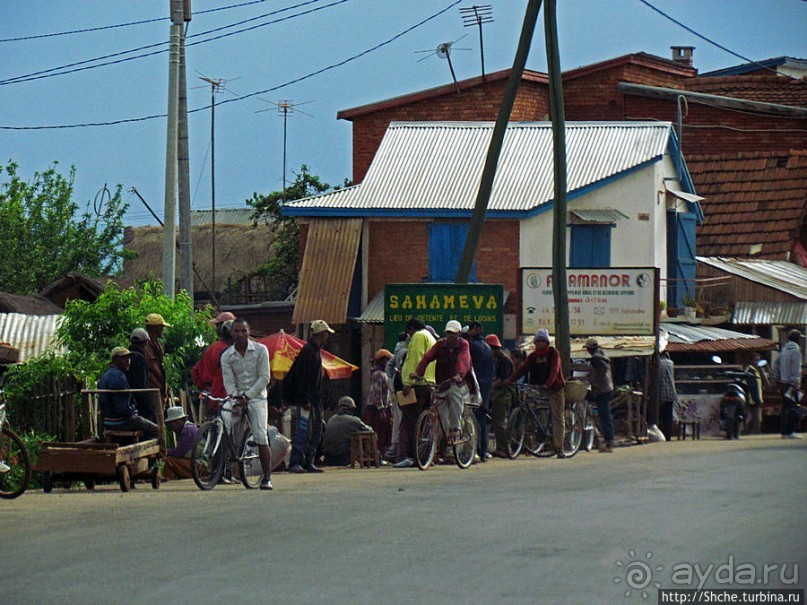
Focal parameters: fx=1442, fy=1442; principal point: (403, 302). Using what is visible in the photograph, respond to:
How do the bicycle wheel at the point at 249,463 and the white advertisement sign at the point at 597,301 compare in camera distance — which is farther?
the white advertisement sign at the point at 597,301

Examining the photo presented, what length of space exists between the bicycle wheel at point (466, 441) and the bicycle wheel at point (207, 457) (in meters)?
3.72

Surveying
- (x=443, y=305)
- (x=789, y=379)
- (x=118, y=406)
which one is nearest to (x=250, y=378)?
(x=118, y=406)

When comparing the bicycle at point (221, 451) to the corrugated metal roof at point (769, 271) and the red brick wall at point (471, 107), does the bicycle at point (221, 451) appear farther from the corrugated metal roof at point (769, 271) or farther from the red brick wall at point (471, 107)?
the red brick wall at point (471, 107)

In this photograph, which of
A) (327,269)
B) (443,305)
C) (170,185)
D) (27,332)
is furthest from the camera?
A: (327,269)

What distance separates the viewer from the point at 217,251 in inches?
2406

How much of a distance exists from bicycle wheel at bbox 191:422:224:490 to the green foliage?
4.13 meters

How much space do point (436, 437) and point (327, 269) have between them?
1562cm

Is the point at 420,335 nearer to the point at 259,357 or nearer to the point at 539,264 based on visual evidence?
the point at 259,357

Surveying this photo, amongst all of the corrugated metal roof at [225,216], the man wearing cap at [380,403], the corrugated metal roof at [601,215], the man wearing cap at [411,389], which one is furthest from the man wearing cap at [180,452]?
the corrugated metal roof at [225,216]

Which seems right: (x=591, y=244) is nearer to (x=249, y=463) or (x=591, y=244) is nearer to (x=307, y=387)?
(x=307, y=387)

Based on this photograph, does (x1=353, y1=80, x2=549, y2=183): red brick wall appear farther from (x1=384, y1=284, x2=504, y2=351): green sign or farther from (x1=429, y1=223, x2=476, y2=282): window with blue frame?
(x1=384, y1=284, x2=504, y2=351): green sign

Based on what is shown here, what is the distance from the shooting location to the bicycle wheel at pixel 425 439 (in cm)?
1700

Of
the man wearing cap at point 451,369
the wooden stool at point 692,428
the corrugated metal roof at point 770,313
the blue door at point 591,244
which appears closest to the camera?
the man wearing cap at point 451,369

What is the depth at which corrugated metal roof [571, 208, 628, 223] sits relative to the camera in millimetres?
32656
